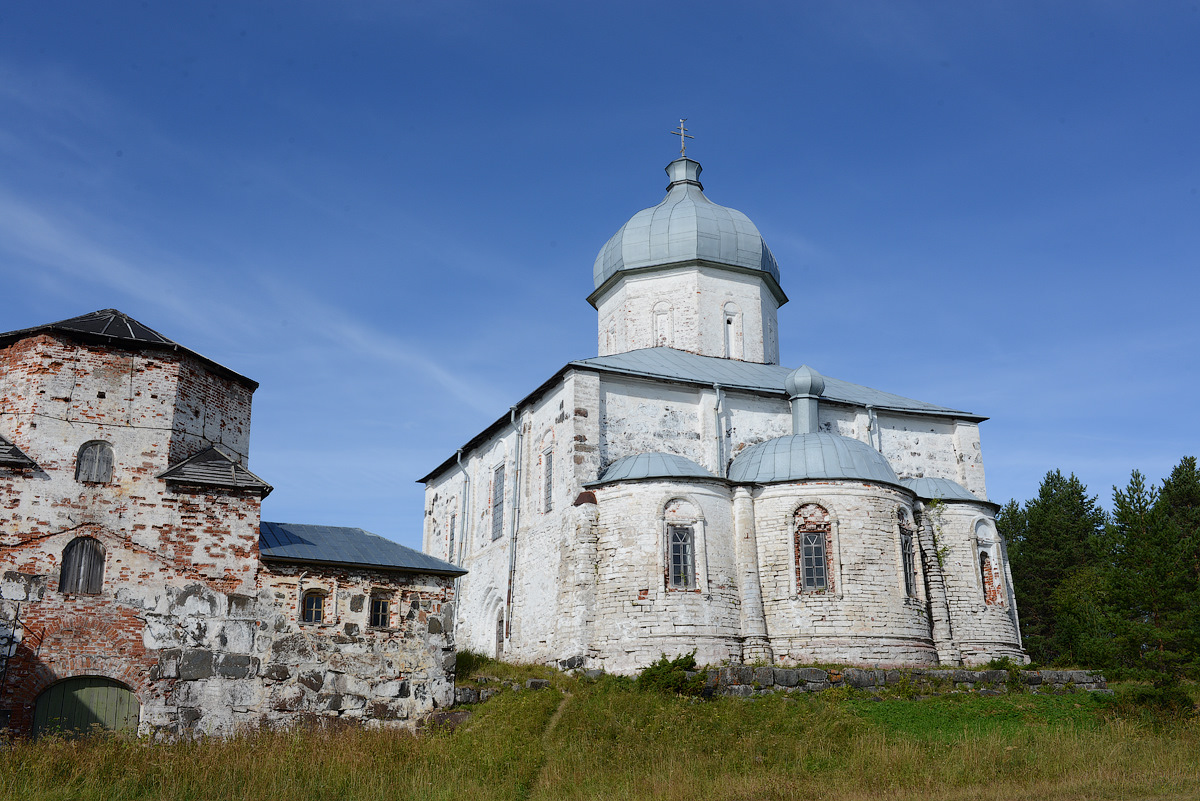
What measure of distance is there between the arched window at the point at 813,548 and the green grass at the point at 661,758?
3.72 metres

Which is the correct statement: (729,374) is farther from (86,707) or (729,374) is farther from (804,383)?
(86,707)

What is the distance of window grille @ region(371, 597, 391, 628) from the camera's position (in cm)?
1791

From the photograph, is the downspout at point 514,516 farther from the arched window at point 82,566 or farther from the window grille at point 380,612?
the arched window at point 82,566

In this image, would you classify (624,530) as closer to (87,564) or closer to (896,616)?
(896,616)

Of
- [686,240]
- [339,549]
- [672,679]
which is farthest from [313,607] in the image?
[686,240]

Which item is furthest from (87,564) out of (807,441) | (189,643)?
(807,441)

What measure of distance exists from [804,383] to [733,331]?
14.0ft

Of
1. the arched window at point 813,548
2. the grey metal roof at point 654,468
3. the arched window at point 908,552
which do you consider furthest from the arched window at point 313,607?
the arched window at point 908,552

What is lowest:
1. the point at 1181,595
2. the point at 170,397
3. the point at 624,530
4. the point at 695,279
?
the point at 1181,595

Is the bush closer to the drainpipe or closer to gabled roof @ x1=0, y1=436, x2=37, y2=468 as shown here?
gabled roof @ x1=0, y1=436, x2=37, y2=468

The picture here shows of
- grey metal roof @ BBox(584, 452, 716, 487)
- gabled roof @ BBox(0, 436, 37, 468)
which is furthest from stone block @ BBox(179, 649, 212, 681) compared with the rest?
grey metal roof @ BBox(584, 452, 716, 487)

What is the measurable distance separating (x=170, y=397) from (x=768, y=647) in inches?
513

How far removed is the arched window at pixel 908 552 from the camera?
72.4 feet

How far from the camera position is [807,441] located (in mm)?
22922
